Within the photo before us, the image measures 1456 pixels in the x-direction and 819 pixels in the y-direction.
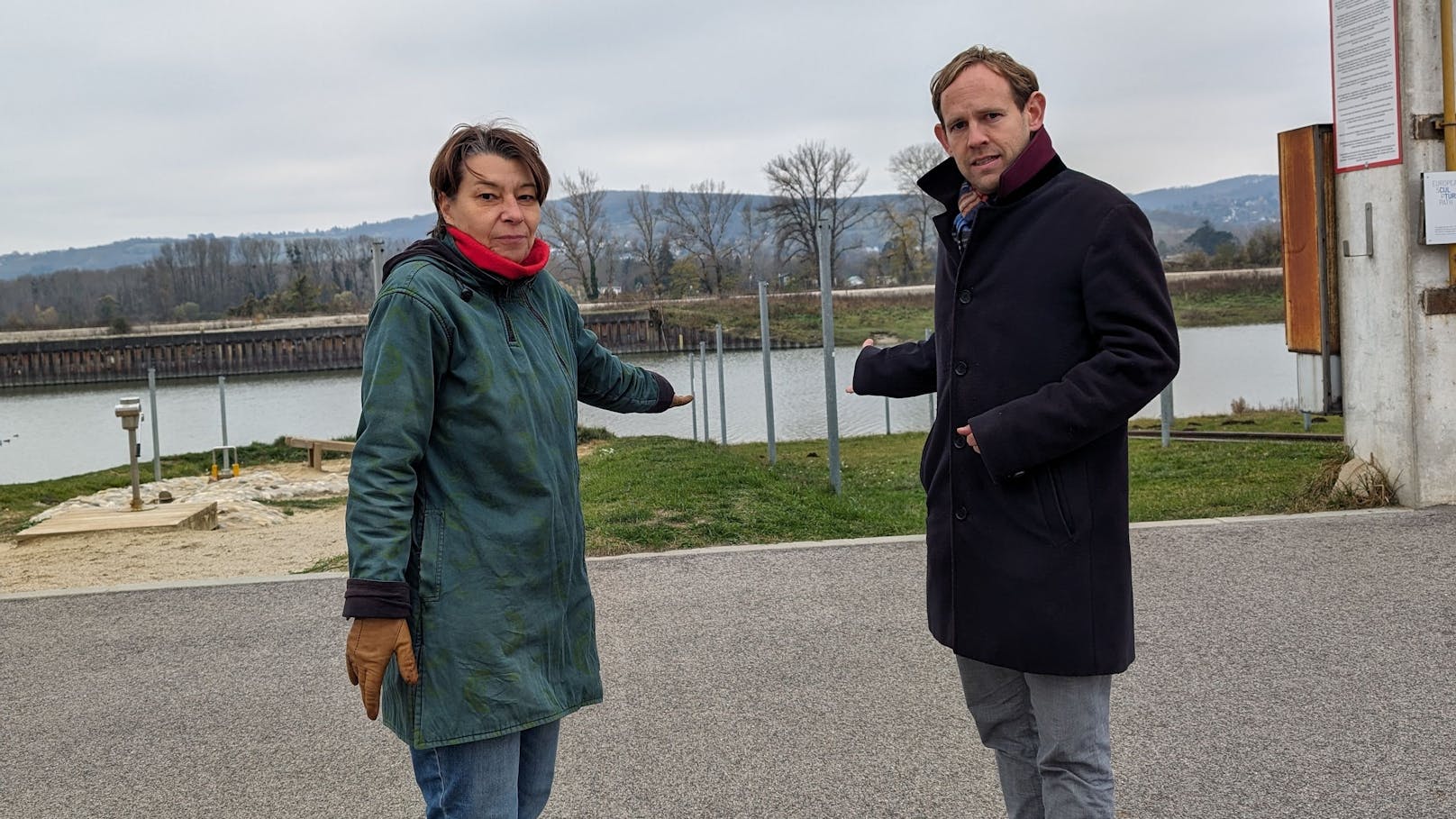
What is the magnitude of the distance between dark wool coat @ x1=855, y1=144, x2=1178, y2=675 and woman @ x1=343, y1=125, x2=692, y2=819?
2.96 ft

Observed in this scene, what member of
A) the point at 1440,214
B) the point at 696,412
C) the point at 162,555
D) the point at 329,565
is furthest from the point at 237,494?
the point at 1440,214

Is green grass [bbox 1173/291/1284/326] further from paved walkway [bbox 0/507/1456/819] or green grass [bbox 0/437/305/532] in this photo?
paved walkway [bbox 0/507/1456/819]

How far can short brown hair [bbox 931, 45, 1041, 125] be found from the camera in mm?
2713

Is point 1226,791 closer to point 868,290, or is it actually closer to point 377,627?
point 377,627

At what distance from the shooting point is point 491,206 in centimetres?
267

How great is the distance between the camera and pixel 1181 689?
14.7ft

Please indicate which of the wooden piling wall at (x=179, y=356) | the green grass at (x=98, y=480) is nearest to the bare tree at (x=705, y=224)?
the wooden piling wall at (x=179, y=356)

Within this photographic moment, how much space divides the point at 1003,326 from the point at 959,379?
17 cm

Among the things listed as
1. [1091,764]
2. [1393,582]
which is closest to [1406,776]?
[1091,764]

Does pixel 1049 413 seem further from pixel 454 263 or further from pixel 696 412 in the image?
pixel 696 412

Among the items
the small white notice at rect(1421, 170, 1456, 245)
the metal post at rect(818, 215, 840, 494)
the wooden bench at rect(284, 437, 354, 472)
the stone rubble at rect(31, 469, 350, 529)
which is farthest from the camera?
the wooden bench at rect(284, 437, 354, 472)

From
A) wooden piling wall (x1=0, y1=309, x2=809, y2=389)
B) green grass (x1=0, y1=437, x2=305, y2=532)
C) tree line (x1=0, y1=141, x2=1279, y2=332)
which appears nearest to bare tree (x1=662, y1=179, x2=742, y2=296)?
tree line (x1=0, y1=141, x2=1279, y2=332)

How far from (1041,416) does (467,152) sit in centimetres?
133

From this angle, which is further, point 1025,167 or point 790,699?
point 790,699
